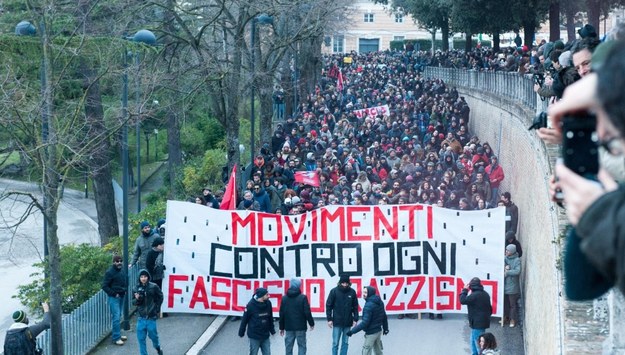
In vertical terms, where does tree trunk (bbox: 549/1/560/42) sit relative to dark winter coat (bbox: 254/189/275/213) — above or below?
above

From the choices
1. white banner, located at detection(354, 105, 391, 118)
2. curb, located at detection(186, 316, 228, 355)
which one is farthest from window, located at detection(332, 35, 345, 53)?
curb, located at detection(186, 316, 228, 355)

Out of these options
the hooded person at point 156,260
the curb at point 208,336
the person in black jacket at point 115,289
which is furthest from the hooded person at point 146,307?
the hooded person at point 156,260

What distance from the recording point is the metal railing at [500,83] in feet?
72.1

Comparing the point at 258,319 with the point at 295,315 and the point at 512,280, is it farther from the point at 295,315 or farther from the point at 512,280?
the point at 512,280

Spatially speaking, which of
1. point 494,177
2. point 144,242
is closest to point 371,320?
point 144,242

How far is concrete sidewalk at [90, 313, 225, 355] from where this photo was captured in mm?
16562

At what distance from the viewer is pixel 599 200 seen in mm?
2566

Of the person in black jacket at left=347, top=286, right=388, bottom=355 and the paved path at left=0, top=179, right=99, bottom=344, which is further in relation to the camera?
the paved path at left=0, top=179, right=99, bottom=344

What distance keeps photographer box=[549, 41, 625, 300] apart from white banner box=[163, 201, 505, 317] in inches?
547

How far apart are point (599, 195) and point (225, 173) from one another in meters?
24.3

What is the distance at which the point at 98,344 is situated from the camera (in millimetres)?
16891

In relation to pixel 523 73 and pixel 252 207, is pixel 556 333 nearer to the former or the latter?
pixel 252 207

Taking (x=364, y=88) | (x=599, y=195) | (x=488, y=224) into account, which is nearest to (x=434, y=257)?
(x=488, y=224)

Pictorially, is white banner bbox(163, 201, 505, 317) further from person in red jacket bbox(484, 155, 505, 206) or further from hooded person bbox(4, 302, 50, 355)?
person in red jacket bbox(484, 155, 505, 206)
